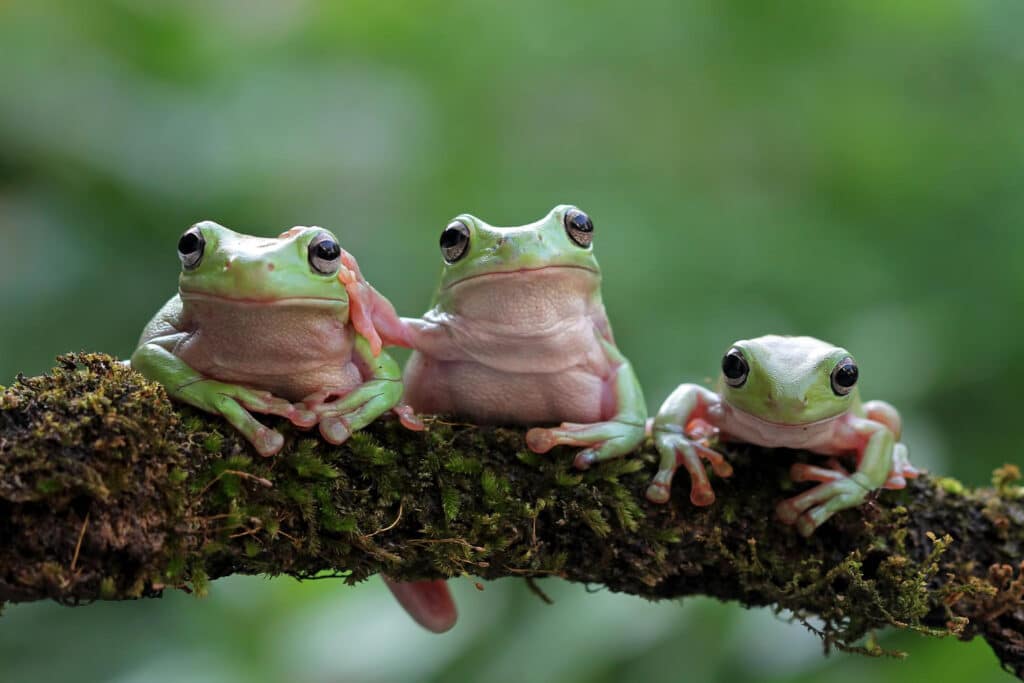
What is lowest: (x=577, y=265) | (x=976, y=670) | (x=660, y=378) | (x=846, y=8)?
(x=976, y=670)

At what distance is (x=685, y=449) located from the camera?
2764 millimetres

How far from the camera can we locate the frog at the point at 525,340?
2.82 meters

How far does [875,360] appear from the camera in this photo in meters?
4.98

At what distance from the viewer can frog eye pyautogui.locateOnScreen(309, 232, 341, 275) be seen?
2500 millimetres

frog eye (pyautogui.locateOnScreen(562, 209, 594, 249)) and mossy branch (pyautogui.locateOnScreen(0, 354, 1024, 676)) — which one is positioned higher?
frog eye (pyautogui.locateOnScreen(562, 209, 594, 249))

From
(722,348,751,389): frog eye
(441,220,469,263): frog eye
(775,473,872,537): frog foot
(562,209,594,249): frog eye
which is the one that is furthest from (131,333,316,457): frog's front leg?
(775,473,872,537): frog foot

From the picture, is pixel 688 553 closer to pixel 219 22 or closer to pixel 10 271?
pixel 10 271

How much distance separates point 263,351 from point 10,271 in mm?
3561

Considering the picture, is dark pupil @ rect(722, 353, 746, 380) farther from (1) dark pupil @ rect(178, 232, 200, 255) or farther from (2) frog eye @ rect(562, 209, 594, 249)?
(1) dark pupil @ rect(178, 232, 200, 255)

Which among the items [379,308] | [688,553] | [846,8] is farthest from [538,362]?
[846,8]

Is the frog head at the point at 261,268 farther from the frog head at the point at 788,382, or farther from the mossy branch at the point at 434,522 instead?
the frog head at the point at 788,382

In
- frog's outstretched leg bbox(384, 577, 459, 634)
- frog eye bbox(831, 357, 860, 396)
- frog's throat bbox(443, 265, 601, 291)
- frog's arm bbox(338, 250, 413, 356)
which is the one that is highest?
frog's throat bbox(443, 265, 601, 291)

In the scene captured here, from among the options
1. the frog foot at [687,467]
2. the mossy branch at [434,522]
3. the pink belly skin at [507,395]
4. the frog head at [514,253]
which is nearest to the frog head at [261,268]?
the mossy branch at [434,522]

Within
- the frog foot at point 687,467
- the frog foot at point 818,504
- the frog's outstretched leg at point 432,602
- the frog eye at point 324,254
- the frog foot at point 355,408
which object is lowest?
the frog's outstretched leg at point 432,602
